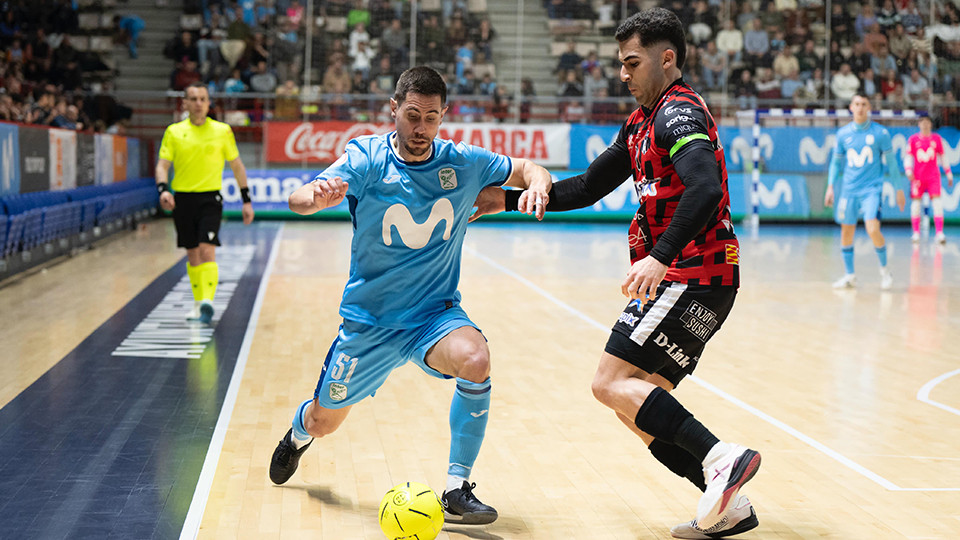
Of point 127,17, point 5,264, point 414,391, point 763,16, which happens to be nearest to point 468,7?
point 763,16

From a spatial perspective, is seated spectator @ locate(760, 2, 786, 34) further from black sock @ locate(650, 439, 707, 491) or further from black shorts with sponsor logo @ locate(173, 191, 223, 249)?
black sock @ locate(650, 439, 707, 491)

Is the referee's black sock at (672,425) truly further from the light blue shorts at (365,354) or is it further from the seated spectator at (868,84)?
the seated spectator at (868,84)

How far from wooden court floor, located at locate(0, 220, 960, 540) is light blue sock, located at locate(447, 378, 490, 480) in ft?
0.96

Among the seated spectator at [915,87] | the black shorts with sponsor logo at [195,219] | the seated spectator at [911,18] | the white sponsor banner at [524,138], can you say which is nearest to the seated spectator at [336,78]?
the white sponsor banner at [524,138]

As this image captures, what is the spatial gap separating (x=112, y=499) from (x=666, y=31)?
3.28 meters

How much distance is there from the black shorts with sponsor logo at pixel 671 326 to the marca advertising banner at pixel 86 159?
1426 cm

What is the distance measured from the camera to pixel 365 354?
457cm

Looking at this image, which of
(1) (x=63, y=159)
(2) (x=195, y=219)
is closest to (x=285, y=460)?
(2) (x=195, y=219)

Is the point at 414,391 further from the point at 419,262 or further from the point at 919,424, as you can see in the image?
the point at 919,424

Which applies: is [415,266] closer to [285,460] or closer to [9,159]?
[285,460]

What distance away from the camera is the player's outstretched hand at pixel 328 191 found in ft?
13.4

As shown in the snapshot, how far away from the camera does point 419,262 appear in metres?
4.61

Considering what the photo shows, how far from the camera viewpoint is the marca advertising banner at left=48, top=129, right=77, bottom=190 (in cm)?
1473

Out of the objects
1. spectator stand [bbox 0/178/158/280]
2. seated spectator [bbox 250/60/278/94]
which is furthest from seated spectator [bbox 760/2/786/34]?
spectator stand [bbox 0/178/158/280]
